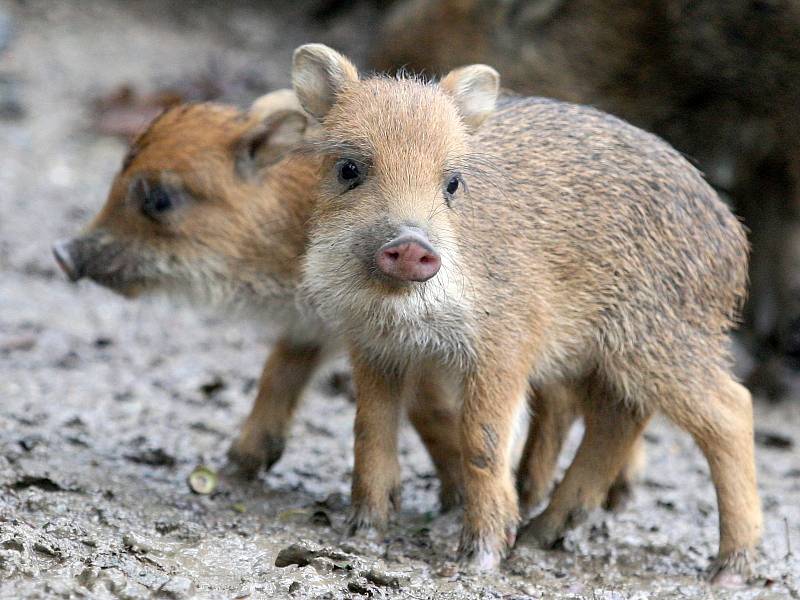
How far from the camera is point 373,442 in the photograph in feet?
18.4

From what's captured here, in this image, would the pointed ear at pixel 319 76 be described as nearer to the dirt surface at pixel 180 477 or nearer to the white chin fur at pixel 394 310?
the white chin fur at pixel 394 310

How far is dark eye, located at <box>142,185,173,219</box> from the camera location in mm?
6512

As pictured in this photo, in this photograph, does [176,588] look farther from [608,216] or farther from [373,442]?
[608,216]

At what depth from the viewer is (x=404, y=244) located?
4.66m

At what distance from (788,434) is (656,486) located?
1807 millimetres

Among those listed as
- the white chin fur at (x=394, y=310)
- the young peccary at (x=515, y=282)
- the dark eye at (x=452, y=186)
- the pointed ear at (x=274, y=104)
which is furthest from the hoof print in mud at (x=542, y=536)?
the pointed ear at (x=274, y=104)

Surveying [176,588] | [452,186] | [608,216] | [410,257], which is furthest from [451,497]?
[176,588]

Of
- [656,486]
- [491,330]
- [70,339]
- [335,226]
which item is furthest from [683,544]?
[70,339]

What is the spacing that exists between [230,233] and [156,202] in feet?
1.33

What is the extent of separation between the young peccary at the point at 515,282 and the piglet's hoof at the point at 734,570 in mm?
12

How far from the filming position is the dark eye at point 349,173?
526cm

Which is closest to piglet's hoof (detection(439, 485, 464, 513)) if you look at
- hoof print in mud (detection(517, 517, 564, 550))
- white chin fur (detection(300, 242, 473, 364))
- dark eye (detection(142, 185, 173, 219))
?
hoof print in mud (detection(517, 517, 564, 550))

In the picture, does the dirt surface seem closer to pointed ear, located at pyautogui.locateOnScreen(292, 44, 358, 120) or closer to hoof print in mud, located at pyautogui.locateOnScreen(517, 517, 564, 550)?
hoof print in mud, located at pyautogui.locateOnScreen(517, 517, 564, 550)

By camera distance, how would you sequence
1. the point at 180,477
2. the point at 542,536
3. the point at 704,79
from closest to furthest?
the point at 542,536
the point at 180,477
the point at 704,79
